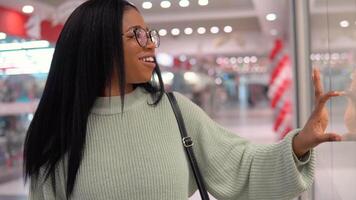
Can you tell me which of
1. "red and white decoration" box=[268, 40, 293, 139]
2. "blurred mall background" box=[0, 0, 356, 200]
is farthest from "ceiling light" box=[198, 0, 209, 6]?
"red and white decoration" box=[268, 40, 293, 139]

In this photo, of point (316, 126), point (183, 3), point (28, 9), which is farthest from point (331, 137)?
point (183, 3)

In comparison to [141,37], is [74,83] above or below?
below

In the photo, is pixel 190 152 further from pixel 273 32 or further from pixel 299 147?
pixel 273 32

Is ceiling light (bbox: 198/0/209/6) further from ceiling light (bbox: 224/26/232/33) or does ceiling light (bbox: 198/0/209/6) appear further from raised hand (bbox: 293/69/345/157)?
raised hand (bbox: 293/69/345/157)

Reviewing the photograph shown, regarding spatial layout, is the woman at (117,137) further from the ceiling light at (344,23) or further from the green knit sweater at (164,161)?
the ceiling light at (344,23)

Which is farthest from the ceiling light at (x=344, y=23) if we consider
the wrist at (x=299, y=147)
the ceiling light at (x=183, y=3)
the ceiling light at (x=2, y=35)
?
the ceiling light at (x=183, y=3)

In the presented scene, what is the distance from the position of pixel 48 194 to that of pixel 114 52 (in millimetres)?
427

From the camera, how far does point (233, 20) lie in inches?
357

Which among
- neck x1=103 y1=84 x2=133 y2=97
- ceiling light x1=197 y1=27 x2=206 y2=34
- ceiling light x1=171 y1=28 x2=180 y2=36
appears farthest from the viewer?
ceiling light x1=197 y1=27 x2=206 y2=34

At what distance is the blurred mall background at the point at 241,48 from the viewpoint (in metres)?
1.64

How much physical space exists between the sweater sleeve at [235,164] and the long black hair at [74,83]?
15 cm

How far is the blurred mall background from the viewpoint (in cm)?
164

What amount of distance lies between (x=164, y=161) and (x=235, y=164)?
0.23 meters

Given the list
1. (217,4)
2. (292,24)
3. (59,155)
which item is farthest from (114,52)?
(217,4)
